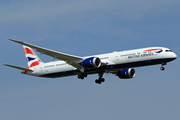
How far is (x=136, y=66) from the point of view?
55.9m

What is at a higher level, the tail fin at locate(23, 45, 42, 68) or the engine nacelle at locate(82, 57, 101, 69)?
the tail fin at locate(23, 45, 42, 68)

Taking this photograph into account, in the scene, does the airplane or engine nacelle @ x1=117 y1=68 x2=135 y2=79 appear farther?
engine nacelle @ x1=117 y1=68 x2=135 y2=79

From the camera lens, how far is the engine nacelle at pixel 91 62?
5547 cm

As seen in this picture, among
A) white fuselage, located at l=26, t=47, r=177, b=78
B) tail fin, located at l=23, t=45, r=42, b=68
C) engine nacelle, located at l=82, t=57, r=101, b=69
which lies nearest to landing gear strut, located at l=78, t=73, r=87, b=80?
white fuselage, located at l=26, t=47, r=177, b=78

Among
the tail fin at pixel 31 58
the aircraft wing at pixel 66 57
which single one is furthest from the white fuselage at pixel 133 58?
the tail fin at pixel 31 58

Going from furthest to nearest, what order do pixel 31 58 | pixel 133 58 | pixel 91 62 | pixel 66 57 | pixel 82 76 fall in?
pixel 31 58
pixel 82 76
pixel 66 57
pixel 91 62
pixel 133 58

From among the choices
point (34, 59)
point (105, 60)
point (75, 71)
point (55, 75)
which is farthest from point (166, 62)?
point (34, 59)

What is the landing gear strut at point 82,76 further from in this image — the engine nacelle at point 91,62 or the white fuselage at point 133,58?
the engine nacelle at point 91,62

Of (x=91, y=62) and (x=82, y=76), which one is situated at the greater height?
(x=91, y=62)

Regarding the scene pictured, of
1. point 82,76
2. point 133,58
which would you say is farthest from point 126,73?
point 133,58

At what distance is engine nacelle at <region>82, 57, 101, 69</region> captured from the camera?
55469 millimetres

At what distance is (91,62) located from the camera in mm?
55531

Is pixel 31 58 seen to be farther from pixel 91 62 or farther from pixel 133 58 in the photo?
pixel 133 58

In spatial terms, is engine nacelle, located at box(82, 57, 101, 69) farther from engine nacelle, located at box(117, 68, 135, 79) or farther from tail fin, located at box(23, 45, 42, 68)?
tail fin, located at box(23, 45, 42, 68)
